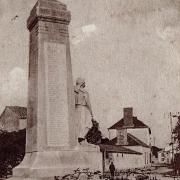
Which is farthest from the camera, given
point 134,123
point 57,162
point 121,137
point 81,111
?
point 134,123

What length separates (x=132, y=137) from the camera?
4309cm

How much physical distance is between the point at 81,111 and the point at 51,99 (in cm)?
94

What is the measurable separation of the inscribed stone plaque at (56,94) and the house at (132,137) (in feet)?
83.4

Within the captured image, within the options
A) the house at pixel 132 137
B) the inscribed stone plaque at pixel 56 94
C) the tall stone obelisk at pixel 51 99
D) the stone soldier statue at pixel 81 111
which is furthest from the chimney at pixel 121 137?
the inscribed stone plaque at pixel 56 94

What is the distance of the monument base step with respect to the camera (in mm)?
8570

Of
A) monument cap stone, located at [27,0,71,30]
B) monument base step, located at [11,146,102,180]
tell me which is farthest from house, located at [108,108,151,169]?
monument cap stone, located at [27,0,71,30]

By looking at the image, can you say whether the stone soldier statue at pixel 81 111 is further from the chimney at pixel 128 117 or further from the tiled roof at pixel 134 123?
the tiled roof at pixel 134 123

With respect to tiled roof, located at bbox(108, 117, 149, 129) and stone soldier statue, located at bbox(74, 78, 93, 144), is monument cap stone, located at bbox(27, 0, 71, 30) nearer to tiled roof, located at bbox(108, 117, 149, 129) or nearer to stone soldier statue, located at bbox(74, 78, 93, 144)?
stone soldier statue, located at bbox(74, 78, 93, 144)

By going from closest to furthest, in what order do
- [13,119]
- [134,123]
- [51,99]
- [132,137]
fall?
1. [51,99]
2. [13,119]
3. [132,137]
4. [134,123]

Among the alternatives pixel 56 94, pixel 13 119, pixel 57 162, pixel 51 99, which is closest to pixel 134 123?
pixel 13 119

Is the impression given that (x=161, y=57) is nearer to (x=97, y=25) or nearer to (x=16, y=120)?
(x=97, y=25)

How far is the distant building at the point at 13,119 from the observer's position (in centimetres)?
3434

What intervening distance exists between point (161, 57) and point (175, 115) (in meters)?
1.82

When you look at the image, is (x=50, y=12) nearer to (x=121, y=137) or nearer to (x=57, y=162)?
(x=57, y=162)
